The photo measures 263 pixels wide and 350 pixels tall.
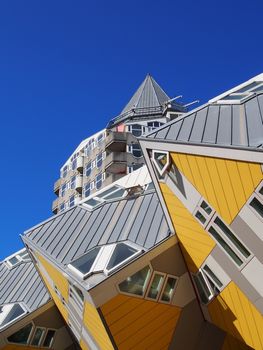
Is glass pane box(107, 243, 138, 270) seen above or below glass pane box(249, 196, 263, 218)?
above

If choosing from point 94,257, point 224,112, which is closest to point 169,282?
point 94,257

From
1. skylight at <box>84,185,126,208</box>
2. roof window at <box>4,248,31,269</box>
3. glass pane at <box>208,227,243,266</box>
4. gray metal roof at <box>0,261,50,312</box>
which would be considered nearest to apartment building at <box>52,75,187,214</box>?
roof window at <box>4,248,31,269</box>

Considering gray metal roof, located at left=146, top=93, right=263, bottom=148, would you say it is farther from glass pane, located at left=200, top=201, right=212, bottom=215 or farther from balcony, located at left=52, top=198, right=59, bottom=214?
balcony, located at left=52, top=198, right=59, bottom=214

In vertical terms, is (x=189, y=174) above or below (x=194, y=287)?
above

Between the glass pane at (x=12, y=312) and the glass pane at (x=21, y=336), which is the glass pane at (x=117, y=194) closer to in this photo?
the glass pane at (x=12, y=312)

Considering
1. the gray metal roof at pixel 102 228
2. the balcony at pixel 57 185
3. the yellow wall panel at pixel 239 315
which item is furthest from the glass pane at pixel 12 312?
the balcony at pixel 57 185

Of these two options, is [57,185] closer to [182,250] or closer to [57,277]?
[57,277]

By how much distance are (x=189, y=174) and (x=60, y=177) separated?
4855 centimetres

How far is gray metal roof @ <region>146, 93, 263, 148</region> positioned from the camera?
872cm

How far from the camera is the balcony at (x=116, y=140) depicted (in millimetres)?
42141

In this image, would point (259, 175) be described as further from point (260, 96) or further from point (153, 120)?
point (153, 120)

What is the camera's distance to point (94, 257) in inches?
496

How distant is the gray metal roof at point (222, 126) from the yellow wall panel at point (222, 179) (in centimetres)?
50

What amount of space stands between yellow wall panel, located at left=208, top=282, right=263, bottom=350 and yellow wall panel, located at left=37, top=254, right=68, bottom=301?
17.6ft
